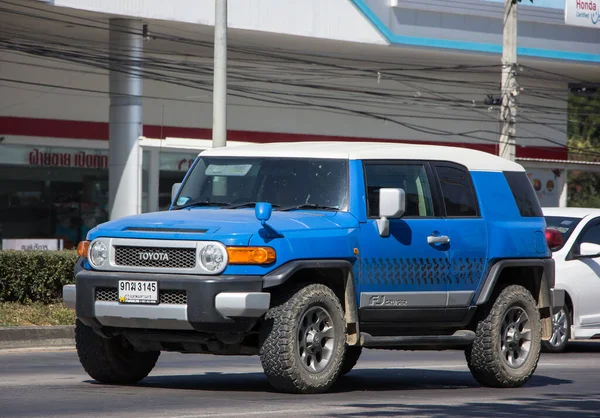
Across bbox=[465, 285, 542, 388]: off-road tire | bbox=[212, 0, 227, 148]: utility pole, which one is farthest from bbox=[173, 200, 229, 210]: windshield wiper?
bbox=[212, 0, 227, 148]: utility pole

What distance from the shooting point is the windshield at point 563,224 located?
16.3 meters

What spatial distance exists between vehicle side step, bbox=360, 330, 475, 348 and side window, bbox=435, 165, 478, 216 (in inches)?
40.0

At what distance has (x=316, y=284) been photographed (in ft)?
32.2

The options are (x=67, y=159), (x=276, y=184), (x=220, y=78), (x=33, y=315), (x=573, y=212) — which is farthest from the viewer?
(x=67, y=159)

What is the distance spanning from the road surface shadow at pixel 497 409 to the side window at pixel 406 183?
1.73m

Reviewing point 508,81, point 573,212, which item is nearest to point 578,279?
point 573,212

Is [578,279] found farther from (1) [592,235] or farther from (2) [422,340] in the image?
(2) [422,340]

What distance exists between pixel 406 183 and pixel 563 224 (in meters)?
6.33

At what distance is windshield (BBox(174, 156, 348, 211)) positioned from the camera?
33.9 feet

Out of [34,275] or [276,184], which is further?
[34,275]

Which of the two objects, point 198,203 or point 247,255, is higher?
point 198,203

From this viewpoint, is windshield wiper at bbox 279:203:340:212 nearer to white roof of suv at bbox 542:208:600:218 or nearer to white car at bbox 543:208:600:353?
white car at bbox 543:208:600:353

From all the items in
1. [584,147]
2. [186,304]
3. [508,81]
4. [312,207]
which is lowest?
[186,304]

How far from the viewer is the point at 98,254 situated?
977 cm
